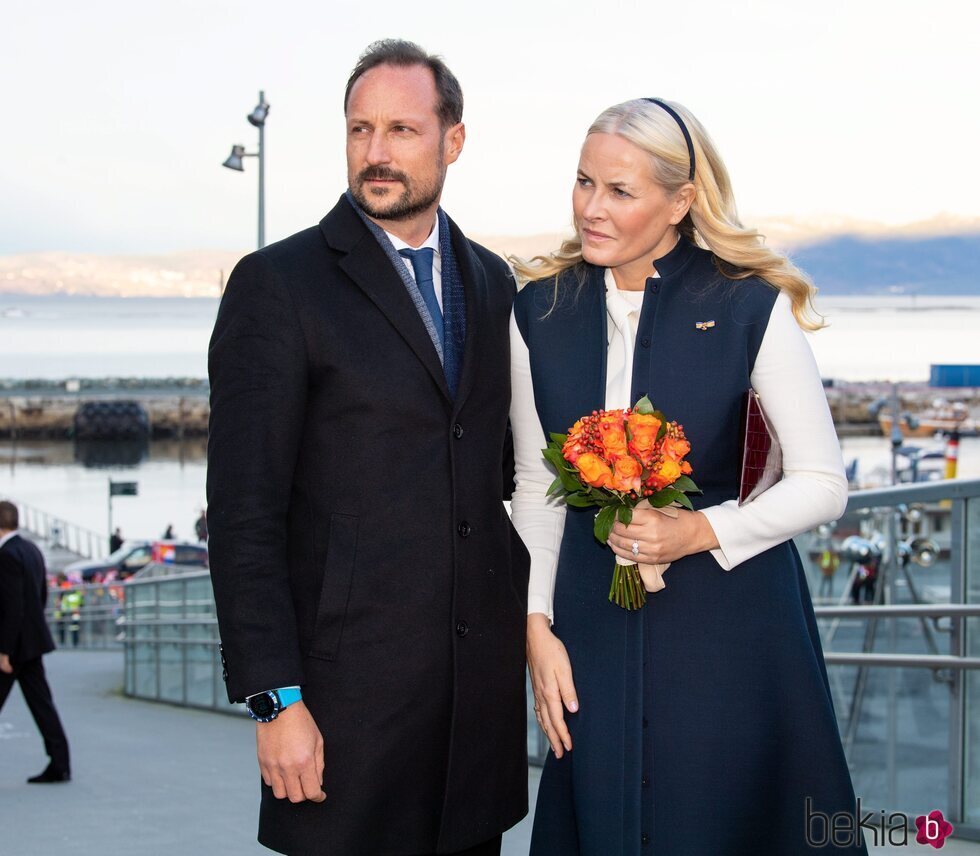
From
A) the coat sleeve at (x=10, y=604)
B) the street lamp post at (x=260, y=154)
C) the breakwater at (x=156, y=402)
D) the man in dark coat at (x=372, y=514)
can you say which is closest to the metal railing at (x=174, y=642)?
the coat sleeve at (x=10, y=604)

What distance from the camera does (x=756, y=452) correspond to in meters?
2.41

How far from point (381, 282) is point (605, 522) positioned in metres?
0.61

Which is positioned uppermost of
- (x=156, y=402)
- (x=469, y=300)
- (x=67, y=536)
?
(x=469, y=300)

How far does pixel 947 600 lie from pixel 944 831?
3.47 feet

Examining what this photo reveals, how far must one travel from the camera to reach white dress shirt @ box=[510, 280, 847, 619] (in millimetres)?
2395

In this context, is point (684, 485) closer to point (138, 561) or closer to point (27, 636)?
point (27, 636)

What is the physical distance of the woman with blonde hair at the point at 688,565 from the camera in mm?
2395

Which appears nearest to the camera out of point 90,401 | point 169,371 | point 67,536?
point 67,536

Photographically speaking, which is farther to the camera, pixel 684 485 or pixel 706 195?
pixel 706 195

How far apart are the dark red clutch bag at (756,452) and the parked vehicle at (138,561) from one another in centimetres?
2702

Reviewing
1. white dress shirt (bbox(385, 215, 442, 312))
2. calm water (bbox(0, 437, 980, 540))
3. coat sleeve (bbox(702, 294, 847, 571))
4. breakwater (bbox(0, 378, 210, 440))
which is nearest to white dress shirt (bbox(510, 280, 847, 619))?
coat sleeve (bbox(702, 294, 847, 571))

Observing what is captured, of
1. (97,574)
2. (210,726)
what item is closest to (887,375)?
(97,574)

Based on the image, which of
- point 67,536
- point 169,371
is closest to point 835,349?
point 169,371

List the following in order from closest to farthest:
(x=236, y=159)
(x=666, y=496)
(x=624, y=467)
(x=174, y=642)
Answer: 1. (x=624, y=467)
2. (x=666, y=496)
3. (x=174, y=642)
4. (x=236, y=159)
